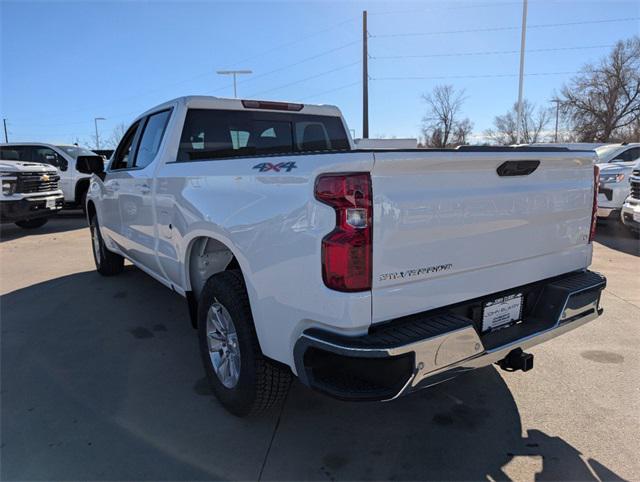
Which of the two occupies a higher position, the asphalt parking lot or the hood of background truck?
the hood of background truck

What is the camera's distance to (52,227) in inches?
473

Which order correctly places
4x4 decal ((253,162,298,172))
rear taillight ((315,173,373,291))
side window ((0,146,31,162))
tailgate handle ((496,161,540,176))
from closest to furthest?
rear taillight ((315,173,373,291)) < 4x4 decal ((253,162,298,172)) < tailgate handle ((496,161,540,176)) < side window ((0,146,31,162))

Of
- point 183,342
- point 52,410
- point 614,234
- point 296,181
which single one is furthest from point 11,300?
A: point 614,234

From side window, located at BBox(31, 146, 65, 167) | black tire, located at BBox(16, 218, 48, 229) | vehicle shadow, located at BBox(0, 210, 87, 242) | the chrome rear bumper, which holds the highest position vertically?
side window, located at BBox(31, 146, 65, 167)

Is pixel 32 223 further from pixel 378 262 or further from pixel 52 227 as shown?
pixel 378 262

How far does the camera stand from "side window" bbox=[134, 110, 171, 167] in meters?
4.09

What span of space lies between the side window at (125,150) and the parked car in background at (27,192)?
222 inches

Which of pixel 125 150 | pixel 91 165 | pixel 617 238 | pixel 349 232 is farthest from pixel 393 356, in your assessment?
pixel 617 238

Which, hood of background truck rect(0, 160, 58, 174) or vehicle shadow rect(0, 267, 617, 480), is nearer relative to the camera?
vehicle shadow rect(0, 267, 617, 480)

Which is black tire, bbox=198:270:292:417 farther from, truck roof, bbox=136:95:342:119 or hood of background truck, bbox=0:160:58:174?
hood of background truck, bbox=0:160:58:174

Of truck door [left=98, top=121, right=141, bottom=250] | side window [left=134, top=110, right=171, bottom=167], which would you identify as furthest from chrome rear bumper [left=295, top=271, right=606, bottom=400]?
truck door [left=98, top=121, right=141, bottom=250]

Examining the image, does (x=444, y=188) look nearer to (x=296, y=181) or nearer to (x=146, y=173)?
(x=296, y=181)

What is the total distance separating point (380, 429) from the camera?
110 inches

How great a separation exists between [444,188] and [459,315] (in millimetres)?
636
